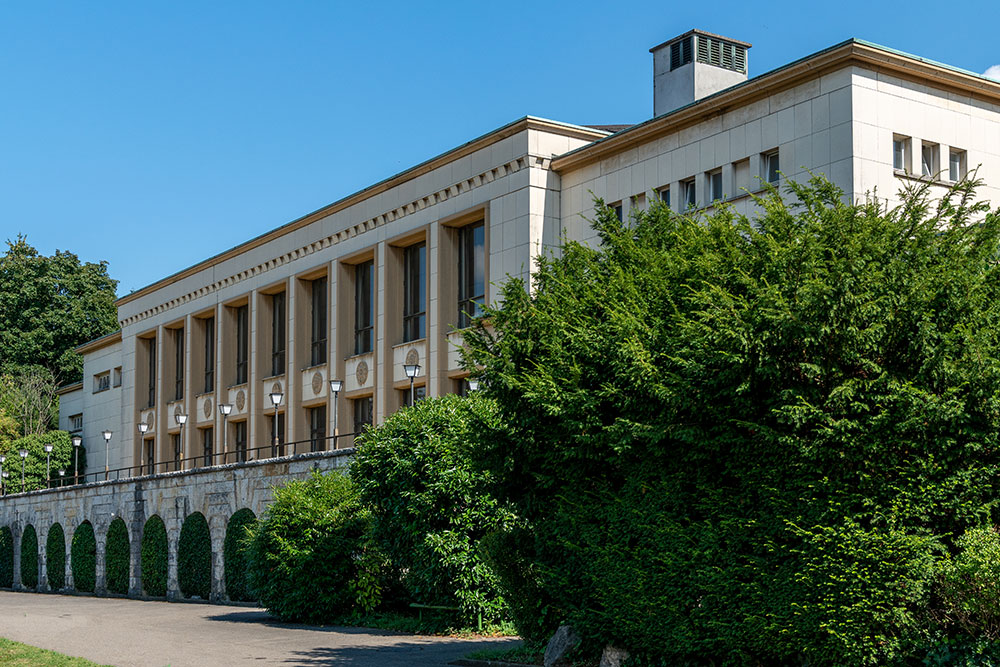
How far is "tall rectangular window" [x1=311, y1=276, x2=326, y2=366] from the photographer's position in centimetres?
4588

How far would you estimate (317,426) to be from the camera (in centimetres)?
4550

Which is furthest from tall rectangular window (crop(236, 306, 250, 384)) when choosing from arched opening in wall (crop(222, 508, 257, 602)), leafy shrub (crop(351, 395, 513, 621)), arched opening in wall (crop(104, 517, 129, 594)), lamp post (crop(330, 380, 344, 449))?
leafy shrub (crop(351, 395, 513, 621))

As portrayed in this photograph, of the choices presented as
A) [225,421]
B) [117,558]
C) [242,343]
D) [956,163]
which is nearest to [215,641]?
[956,163]

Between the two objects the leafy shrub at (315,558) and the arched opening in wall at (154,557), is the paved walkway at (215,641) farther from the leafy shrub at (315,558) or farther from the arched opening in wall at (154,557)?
the arched opening in wall at (154,557)

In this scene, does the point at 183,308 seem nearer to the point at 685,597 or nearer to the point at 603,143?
the point at 603,143

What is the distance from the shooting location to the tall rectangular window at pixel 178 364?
56562 millimetres

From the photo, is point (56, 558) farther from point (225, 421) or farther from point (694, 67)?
point (694, 67)

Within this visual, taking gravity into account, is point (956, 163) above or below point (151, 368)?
above

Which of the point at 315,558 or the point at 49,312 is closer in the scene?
the point at 315,558

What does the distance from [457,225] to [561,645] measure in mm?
24615

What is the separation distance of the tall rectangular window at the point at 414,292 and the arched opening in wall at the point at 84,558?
15.5 meters

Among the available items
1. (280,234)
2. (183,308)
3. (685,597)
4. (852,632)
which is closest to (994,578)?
(852,632)

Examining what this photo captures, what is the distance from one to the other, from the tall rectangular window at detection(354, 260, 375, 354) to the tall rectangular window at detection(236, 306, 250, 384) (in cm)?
830

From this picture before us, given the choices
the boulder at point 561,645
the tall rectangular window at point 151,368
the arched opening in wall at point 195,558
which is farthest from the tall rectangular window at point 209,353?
the boulder at point 561,645
